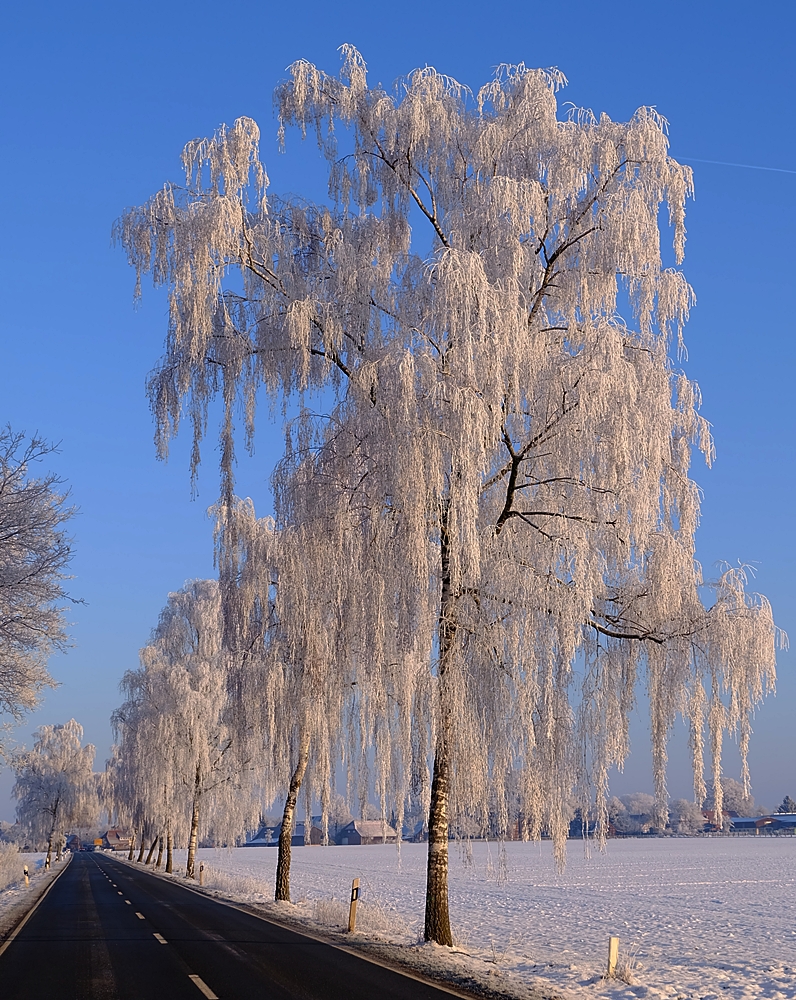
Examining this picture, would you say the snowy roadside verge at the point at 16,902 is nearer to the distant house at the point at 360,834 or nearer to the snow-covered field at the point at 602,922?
the snow-covered field at the point at 602,922

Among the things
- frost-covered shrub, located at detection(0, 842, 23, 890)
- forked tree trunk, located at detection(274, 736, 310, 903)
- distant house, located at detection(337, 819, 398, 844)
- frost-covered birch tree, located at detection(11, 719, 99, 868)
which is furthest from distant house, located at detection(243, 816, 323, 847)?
forked tree trunk, located at detection(274, 736, 310, 903)

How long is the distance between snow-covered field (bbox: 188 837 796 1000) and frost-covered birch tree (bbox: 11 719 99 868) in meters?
49.1

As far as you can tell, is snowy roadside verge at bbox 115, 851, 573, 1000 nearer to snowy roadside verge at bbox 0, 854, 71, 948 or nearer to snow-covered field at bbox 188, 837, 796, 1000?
snow-covered field at bbox 188, 837, 796, 1000

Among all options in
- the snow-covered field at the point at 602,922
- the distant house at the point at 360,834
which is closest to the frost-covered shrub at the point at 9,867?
the snow-covered field at the point at 602,922

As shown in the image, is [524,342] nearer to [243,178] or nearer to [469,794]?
[243,178]

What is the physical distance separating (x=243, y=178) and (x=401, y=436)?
5.31m

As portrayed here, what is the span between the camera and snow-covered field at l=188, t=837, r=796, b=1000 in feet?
43.0

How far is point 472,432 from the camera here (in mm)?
12094

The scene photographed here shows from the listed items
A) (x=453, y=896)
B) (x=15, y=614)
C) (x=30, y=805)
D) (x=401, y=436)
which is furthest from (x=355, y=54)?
(x=30, y=805)

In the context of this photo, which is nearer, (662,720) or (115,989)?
(115,989)

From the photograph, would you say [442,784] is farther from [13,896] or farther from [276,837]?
[276,837]

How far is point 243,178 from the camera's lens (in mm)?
14609

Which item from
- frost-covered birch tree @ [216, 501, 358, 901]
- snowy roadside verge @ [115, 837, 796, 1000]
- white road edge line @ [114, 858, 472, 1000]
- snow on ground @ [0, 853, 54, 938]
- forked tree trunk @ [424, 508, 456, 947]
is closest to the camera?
white road edge line @ [114, 858, 472, 1000]

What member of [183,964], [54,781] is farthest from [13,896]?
[54,781]
